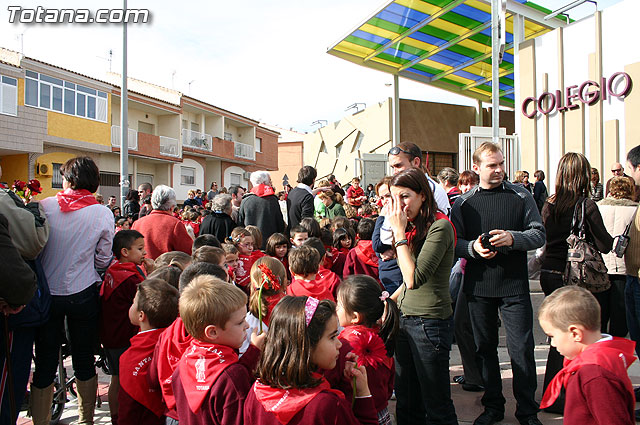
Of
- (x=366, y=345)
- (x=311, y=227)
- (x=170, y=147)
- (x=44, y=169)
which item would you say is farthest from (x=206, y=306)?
(x=170, y=147)

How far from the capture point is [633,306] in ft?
11.9

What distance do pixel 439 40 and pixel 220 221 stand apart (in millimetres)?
14867

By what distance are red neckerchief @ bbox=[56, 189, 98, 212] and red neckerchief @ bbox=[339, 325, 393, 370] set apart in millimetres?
2182

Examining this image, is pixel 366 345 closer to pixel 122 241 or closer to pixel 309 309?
pixel 309 309

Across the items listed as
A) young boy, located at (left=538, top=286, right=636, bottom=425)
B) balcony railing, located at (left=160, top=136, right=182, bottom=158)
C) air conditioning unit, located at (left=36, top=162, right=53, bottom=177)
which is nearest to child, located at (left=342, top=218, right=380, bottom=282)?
young boy, located at (left=538, top=286, right=636, bottom=425)

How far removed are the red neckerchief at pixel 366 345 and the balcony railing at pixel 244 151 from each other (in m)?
31.5

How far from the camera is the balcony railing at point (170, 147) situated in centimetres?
2711

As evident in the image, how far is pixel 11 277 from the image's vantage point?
98.0 inches

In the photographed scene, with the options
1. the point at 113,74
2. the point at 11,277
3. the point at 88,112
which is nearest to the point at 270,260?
the point at 11,277

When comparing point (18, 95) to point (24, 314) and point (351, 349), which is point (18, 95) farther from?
point (351, 349)

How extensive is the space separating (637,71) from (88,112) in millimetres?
21892

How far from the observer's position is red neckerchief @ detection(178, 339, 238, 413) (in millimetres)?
2145

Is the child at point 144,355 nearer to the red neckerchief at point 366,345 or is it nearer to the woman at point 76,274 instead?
the woman at point 76,274

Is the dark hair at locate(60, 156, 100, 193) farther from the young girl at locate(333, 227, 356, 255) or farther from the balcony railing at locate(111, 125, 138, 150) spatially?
the balcony railing at locate(111, 125, 138, 150)
